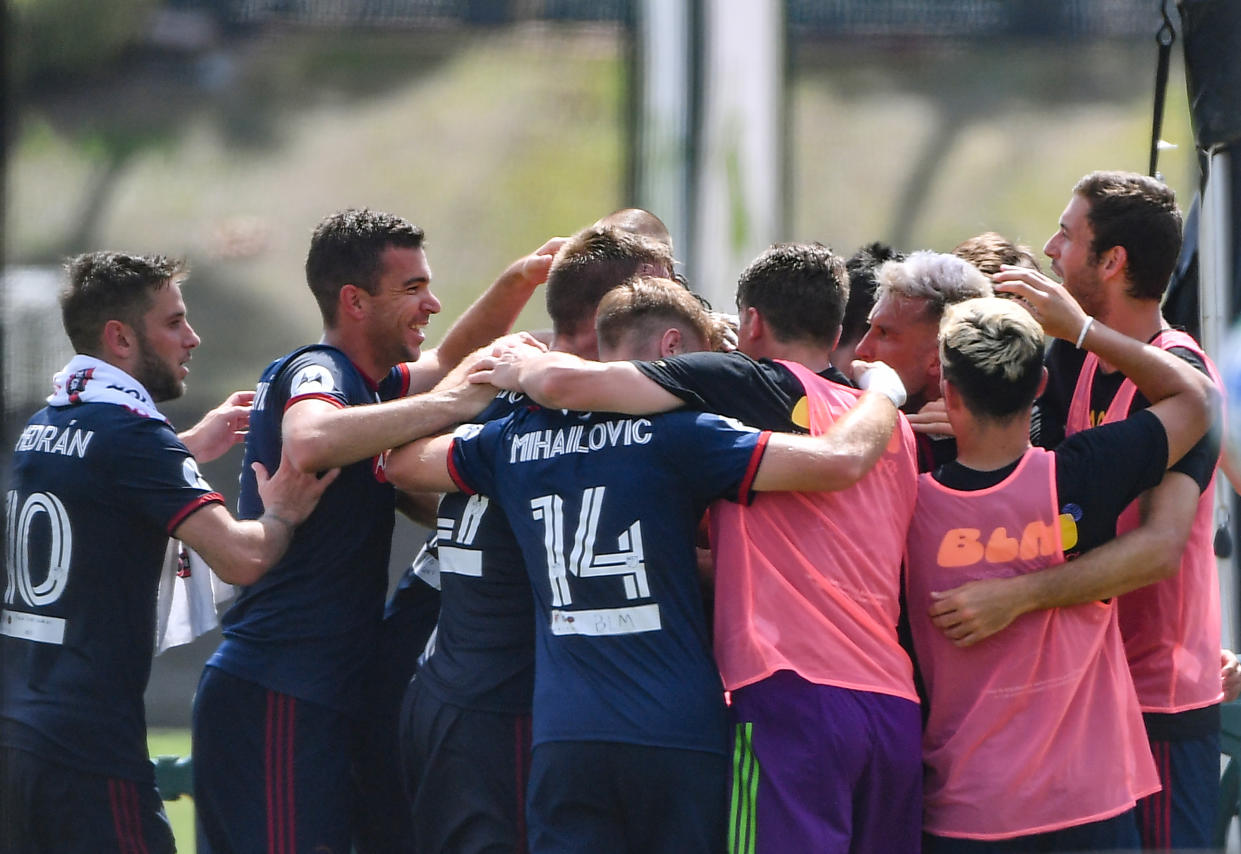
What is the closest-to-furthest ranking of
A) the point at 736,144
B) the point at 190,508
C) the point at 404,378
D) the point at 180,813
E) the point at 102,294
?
the point at 190,508, the point at 102,294, the point at 404,378, the point at 180,813, the point at 736,144

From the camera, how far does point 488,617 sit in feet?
10.3

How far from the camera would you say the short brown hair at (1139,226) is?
3.23 metres

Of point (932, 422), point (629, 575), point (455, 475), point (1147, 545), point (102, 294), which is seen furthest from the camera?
point (102, 294)

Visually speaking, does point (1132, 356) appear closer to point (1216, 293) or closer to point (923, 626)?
point (923, 626)

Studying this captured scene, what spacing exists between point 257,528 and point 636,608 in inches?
40.9

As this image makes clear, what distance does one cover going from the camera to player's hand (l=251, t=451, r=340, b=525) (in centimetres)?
331

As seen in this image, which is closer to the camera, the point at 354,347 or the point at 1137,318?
the point at 1137,318

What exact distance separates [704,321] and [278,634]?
134 cm

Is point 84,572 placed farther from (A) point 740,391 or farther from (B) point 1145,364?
(B) point 1145,364

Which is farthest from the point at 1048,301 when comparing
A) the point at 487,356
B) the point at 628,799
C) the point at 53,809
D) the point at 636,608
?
the point at 53,809

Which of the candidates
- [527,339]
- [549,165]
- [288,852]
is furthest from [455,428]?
[549,165]

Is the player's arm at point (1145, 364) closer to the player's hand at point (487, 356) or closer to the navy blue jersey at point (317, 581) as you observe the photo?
the player's hand at point (487, 356)

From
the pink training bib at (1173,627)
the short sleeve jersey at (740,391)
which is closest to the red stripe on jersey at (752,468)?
the short sleeve jersey at (740,391)

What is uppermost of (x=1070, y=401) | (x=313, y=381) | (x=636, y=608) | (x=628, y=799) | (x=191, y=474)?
(x=313, y=381)
